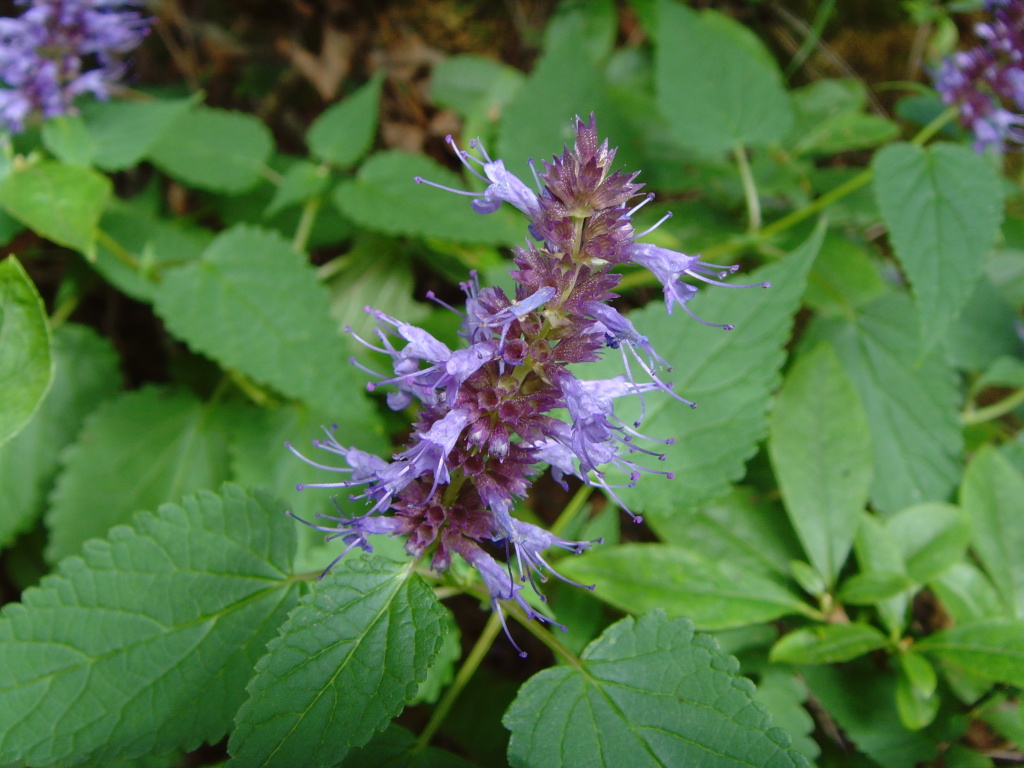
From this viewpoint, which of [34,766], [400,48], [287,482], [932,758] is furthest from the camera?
[400,48]

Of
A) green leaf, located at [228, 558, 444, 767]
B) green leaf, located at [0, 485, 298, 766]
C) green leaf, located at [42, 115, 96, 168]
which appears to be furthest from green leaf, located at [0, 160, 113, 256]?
green leaf, located at [228, 558, 444, 767]

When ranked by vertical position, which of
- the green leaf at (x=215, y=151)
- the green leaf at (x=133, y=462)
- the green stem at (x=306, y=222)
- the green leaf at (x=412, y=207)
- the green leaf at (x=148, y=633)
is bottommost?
the green leaf at (x=133, y=462)

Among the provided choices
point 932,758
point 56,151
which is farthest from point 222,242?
point 932,758

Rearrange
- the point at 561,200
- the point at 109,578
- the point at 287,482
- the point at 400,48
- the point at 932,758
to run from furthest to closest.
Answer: the point at 400,48 → the point at 287,482 → the point at 932,758 → the point at 109,578 → the point at 561,200

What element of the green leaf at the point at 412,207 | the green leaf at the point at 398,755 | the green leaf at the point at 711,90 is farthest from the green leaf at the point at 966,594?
the green leaf at the point at 412,207

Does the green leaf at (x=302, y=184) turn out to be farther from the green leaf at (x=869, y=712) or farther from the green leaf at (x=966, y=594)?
the green leaf at (x=966, y=594)

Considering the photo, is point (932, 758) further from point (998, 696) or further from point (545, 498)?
point (545, 498)
